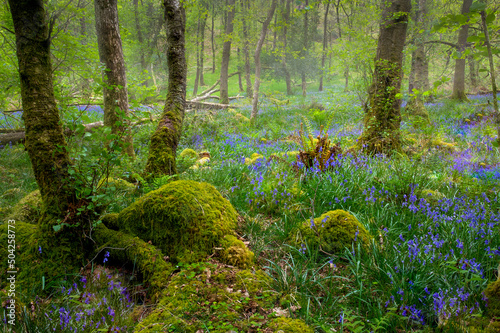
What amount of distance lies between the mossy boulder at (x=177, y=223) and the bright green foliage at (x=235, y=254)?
3.7 inches

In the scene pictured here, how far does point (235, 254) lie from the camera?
8.45 feet

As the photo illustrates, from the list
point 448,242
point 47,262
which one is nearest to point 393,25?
point 448,242

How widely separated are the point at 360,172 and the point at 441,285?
2.36 meters

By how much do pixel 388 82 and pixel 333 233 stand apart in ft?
15.0

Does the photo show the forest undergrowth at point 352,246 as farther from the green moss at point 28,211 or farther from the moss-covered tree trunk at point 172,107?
the moss-covered tree trunk at point 172,107

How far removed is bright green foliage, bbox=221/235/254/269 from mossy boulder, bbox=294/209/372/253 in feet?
1.91

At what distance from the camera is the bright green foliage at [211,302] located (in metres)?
1.83

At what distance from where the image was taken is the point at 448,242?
275 cm

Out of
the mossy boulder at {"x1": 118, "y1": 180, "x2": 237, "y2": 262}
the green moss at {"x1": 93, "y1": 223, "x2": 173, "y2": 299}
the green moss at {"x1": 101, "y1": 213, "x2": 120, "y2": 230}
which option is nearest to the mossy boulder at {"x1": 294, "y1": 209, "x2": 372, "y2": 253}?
the mossy boulder at {"x1": 118, "y1": 180, "x2": 237, "y2": 262}

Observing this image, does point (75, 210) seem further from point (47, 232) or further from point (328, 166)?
point (328, 166)

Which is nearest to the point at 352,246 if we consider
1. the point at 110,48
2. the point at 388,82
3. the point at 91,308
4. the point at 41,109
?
the point at 91,308

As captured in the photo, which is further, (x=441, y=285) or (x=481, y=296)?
(x=441, y=285)

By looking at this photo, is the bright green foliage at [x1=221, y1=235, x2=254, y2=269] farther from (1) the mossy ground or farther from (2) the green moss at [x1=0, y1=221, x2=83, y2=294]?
(2) the green moss at [x1=0, y1=221, x2=83, y2=294]

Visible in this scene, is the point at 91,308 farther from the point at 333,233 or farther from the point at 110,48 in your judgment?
the point at 110,48
